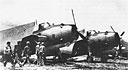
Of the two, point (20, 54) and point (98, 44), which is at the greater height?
point (98, 44)

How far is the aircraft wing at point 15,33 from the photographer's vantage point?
53.0ft

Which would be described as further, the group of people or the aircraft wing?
the aircraft wing

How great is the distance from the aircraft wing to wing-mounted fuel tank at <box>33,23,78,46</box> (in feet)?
4.22

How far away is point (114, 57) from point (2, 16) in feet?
28.5

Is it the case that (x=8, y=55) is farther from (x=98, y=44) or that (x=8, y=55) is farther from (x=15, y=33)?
(x=98, y=44)

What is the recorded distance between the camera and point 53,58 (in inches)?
622

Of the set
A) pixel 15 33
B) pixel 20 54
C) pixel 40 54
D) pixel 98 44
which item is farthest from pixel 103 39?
pixel 15 33

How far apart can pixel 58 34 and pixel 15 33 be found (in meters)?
3.47

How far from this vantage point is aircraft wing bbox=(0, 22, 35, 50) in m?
16.1

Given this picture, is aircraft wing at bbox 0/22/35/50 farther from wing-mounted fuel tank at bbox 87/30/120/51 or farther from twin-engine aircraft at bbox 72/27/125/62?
wing-mounted fuel tank at bbox 87/30/120/51

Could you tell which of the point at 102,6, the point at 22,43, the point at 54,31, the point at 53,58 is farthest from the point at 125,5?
the point at 22,43

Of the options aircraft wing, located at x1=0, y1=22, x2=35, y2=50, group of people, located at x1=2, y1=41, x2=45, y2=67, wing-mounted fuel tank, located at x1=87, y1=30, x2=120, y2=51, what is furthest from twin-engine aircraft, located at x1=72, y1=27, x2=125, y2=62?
aircraft wing, located at x1=0, y1=22, x2=35, y2=50

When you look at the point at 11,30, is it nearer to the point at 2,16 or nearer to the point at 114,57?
the point at 2,16

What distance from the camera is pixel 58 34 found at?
15.0m
